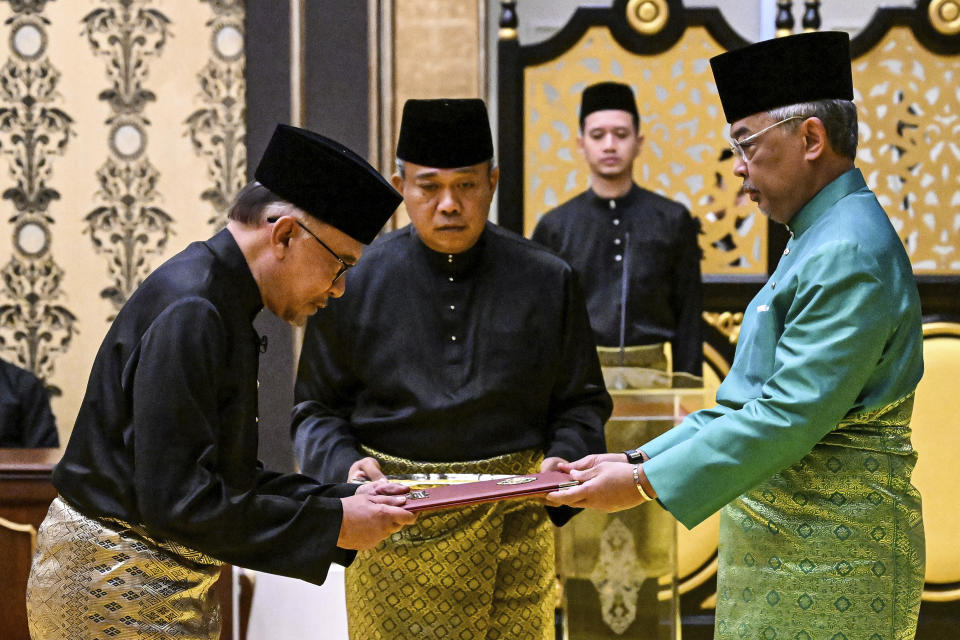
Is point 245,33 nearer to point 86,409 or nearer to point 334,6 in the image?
point 334,6

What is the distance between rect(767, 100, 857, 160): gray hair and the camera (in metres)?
2.27

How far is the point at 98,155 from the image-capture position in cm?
516

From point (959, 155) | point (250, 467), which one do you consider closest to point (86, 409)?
point (250, 467)

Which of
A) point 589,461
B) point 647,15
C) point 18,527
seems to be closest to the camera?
point 589,461

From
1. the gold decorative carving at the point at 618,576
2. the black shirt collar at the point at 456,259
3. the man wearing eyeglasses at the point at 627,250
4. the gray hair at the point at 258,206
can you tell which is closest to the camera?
the gray hair at the point at 258,206

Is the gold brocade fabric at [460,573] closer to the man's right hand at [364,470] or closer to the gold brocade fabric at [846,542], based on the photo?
the man's right hand at [364,470]

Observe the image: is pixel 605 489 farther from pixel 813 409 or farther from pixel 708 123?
pixel 708 123

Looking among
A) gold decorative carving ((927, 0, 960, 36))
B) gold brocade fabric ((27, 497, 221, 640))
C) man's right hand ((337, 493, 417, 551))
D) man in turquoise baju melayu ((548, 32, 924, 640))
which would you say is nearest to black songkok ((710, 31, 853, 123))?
man in turquoise baju melayu ((548, 32, 924, 640))

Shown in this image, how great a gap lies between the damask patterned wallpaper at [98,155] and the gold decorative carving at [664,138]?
133 centimetres

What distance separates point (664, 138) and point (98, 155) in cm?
253

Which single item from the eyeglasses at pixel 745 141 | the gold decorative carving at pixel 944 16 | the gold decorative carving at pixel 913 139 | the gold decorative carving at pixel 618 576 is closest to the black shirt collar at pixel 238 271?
the eyeglasses at pixel 745 141

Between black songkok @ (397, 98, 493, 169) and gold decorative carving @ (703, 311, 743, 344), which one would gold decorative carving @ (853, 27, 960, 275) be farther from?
black songkok @ (397, 98, 493, 169)

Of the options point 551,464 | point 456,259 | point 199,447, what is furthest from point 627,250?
point 199,447

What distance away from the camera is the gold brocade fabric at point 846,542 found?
85.7 inches
